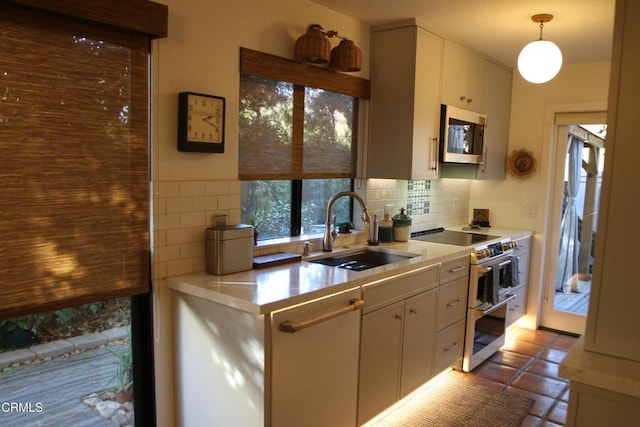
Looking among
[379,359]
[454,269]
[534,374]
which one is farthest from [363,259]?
[534,374]

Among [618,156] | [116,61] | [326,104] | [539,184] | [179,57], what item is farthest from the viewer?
[539,184]

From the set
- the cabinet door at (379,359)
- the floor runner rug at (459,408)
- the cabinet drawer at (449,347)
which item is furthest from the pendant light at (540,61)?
the floor runner rug at (459,408)

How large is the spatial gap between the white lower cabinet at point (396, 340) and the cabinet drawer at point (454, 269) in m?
0.12

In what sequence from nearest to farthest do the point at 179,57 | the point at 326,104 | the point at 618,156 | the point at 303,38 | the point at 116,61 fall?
the point at 618,156
the point at 116,61
the point at 179,57
the point at 303,38
the point at 326,104

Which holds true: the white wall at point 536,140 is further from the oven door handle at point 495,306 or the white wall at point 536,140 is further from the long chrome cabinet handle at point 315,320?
the long chrome cabinet handle at point 315,320

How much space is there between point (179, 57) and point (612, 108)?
177 cm

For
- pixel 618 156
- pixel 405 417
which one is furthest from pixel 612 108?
pixel 405 417

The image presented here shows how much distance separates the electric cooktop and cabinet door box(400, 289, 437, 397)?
28.0 inches

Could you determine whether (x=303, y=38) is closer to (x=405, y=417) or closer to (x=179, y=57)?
(x=179, y=57)

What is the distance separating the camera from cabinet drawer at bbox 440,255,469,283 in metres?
A: 3.28

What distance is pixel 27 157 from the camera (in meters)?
1.84

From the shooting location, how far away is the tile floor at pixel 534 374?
10.3ft

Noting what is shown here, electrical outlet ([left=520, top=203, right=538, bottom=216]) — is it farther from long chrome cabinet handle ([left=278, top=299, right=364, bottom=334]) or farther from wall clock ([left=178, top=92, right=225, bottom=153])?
wall clock ([left=178, top=92, right=225, bottom=153])

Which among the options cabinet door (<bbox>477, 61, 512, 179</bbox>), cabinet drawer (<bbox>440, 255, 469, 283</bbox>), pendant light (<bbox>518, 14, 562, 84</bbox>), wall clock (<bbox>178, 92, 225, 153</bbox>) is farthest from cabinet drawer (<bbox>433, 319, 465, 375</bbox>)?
wall clock (<bbox>178, 92, 225, 153</bbox>)
